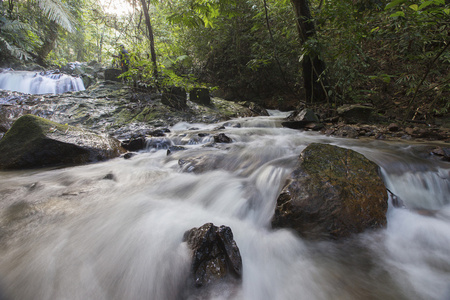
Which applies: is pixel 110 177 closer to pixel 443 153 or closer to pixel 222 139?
pixel 222 139

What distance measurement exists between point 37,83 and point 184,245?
1389 cm

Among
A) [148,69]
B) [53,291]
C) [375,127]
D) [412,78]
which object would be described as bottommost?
[53,291]

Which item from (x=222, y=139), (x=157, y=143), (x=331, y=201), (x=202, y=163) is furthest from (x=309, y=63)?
(x=331, y=201)

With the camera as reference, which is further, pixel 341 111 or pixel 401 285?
pixel 341 111

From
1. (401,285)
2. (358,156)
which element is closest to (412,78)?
(358,156)

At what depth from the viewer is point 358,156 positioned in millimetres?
2334

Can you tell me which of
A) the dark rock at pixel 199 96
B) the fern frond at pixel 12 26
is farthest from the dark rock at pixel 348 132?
the fern frond at pixel 12 26

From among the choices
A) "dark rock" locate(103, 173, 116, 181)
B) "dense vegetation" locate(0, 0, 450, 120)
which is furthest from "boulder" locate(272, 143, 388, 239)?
"dark rock" locate(103, 173, 116, 181)

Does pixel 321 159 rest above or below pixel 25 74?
below

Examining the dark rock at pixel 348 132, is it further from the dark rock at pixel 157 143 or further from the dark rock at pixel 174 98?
the dark rock at pixel 174 98

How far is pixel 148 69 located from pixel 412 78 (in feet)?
23.6

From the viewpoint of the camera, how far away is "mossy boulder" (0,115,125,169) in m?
3.51

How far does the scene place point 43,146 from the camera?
362 cm

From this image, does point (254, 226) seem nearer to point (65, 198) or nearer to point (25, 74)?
point (65, 198)
